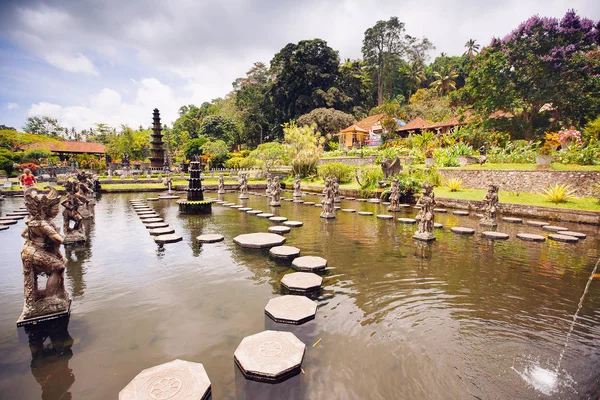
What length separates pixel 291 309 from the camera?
14.1 feet

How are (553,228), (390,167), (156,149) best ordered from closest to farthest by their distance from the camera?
(553,228) → (390,167) → (156,149)

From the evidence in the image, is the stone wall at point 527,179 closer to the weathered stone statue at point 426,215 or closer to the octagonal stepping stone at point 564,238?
the octagonal stepping stone at point 564,238


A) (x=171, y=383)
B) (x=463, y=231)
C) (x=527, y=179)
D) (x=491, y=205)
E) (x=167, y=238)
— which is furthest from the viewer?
A: (x=527, y=179)

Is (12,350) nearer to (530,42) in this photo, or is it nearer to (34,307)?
(34,307)

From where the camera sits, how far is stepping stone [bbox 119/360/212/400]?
8.58ft

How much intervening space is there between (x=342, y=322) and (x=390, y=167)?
15166 mm

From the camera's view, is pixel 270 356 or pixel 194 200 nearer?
pixel 270 356

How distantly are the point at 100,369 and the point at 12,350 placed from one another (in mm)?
1300

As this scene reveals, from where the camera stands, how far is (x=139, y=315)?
13.9ft

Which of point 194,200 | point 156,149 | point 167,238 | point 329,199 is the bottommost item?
point 167,238

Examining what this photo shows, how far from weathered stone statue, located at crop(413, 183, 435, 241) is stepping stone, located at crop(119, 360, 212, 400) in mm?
7489

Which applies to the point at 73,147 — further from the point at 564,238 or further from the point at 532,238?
Result: the point at 564,238

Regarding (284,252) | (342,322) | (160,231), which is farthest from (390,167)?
(342,322)

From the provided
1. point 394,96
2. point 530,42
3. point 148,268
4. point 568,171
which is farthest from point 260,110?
point 148,268
